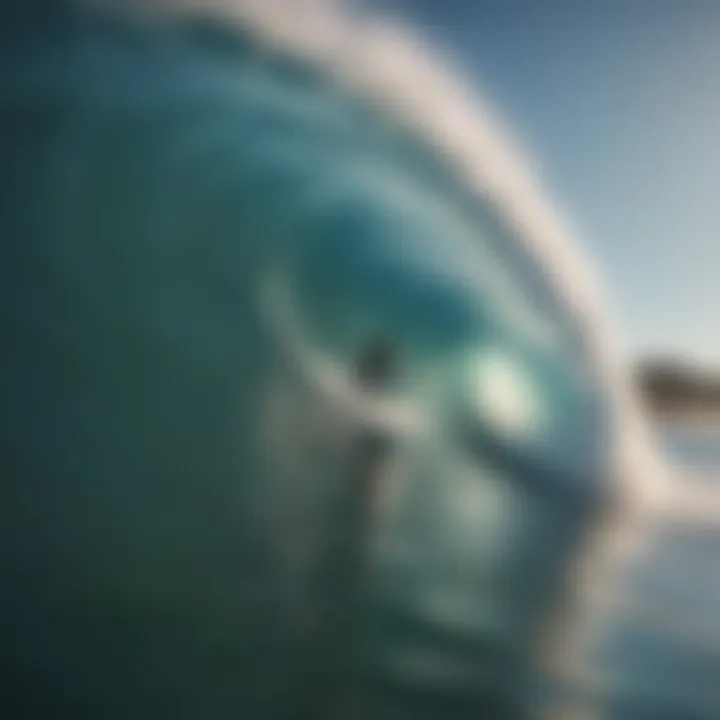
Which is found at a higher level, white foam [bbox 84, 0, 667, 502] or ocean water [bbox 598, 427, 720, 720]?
white foam [bbox 84, 0, 667, 502]

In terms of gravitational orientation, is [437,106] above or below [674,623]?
above

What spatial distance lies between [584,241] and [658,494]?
27cm

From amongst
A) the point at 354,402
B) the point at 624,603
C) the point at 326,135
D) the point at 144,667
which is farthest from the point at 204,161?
the point at 624,603

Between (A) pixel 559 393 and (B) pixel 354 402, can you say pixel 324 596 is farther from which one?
(A) pixel 559 393

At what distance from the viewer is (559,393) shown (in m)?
1.05

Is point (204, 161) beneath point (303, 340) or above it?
above

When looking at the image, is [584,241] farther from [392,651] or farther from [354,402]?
[392,651]

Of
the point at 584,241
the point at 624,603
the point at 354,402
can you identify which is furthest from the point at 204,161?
the point at 624,603

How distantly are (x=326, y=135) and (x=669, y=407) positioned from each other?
461mm

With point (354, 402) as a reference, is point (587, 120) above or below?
above

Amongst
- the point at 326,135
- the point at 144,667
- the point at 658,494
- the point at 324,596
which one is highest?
the point at 326,135

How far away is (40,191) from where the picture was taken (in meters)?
1.08

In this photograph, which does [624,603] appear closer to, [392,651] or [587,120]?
[392,651]

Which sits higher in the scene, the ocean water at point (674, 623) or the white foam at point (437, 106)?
the white foam at point (437, 106)
